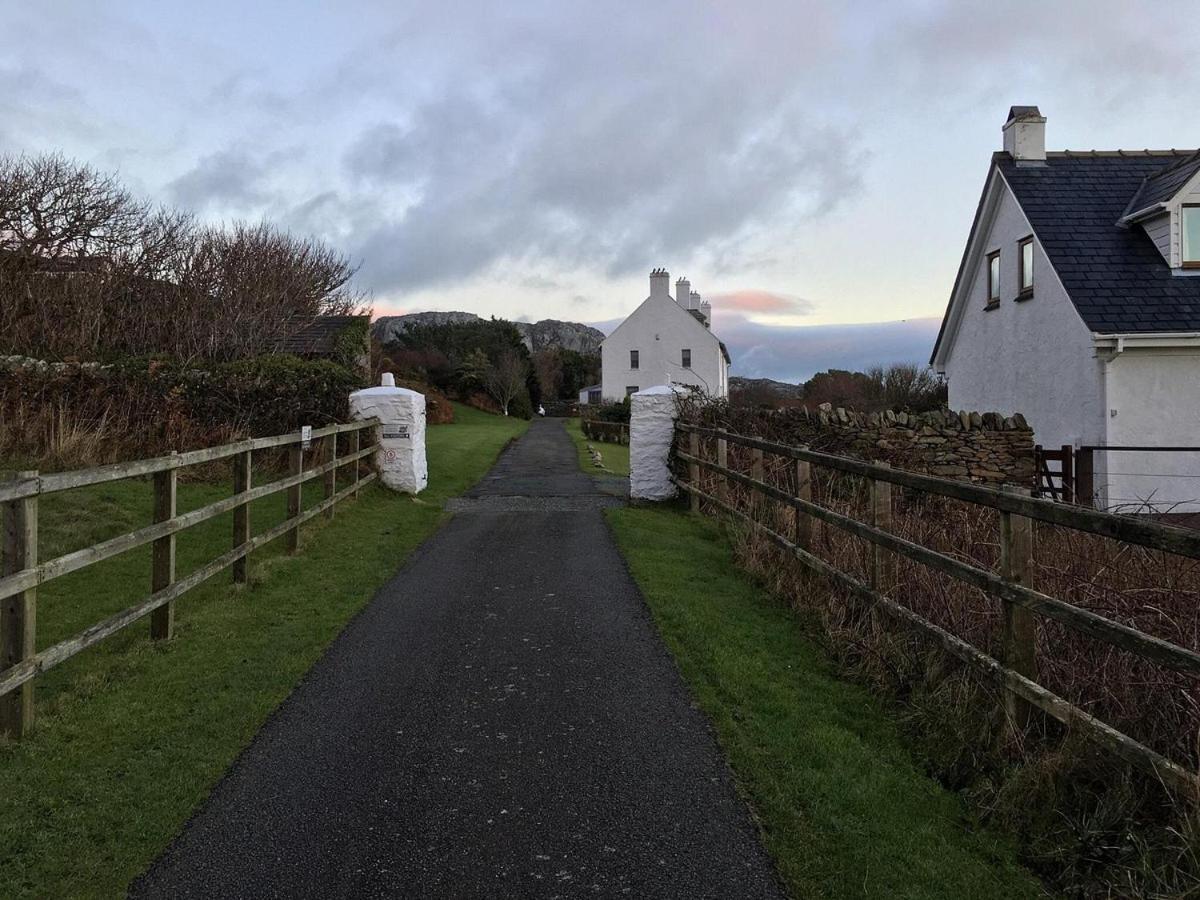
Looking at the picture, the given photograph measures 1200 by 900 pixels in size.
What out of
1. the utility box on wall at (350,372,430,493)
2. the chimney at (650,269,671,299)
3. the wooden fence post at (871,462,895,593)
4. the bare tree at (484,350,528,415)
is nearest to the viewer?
the wooden fence post at (871,462,895,593)

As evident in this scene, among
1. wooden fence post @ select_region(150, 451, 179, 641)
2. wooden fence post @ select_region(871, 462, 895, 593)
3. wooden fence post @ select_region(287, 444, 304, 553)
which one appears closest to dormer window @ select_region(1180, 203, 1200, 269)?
wooden fence post @ select_region(871, 462, 895, 593)

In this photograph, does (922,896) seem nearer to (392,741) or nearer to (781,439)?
(392,741)

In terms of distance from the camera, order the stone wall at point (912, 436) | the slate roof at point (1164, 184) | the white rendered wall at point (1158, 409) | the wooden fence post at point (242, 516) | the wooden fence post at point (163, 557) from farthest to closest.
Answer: the slate roof at point (1164, 184), the white rendered wall at point (1158, 409), the stone wall at point (912, 436), the wooden fence post at point (242, 516), the wooden fence post at point (163, 557)

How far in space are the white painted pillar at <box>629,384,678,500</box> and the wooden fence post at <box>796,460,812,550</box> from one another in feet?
20.0

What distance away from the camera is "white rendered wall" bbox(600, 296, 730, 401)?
5647 cm

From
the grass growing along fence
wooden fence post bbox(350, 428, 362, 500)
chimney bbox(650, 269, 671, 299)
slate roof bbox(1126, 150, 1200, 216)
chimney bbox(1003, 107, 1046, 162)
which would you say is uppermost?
chimney bbox(650, 269, 671, 299)

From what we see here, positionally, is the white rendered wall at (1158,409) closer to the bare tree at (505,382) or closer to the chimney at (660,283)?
the chimney at (660,283)

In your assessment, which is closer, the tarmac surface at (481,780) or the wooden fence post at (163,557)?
the tarmac surface at (481,780)

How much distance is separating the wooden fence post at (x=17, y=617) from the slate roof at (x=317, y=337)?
23774 millimetres

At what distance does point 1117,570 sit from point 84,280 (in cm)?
2207

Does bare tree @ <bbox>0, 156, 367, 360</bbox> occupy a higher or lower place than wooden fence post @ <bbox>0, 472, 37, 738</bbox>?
higher

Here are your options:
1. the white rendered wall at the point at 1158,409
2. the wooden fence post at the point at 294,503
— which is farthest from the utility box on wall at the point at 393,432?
the white rendered wall at the point at 1158,409

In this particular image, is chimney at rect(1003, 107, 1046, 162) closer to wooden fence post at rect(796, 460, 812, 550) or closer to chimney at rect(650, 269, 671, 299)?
wooden fence post at rect(796, 460, 812, 550)

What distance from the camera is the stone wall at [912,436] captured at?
11.5 m
